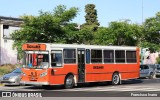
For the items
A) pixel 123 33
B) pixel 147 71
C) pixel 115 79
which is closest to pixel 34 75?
pixel 115 79

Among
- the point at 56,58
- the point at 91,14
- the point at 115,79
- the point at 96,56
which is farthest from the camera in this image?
the point at 91,14

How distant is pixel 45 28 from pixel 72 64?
14.0 metres

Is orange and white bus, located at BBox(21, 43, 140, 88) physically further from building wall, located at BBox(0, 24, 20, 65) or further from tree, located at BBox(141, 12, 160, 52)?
building wall, located at BBox(0, 24, 20, 65)

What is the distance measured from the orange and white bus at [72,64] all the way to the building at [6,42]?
101ft

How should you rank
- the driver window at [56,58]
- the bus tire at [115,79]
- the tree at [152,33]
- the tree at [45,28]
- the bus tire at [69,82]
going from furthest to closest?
the tree at [152,33] → the tree at [45,28] → the bus tire at [115,79] → the bus tire at [69,82] → the driver window at [56,58]

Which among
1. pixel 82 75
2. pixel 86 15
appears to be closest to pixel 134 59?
pixel 82 75

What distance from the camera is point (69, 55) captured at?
2525cm

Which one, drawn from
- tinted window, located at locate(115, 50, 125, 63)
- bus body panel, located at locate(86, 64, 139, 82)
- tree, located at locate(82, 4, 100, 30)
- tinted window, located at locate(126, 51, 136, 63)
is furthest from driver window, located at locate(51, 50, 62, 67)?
tree, located at locate(82, 4, 100, 30)

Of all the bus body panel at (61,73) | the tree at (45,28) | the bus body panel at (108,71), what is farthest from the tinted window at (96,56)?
the tree at (45,28)

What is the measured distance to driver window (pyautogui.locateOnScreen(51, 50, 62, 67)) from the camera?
24016 mm

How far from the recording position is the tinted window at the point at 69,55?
25.0 m

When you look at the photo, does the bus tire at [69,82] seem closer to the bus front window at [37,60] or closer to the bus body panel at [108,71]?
the bus body panel at [108,71]

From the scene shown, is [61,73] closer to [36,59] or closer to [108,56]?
[36,59]

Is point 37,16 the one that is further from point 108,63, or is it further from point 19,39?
point 108,63
